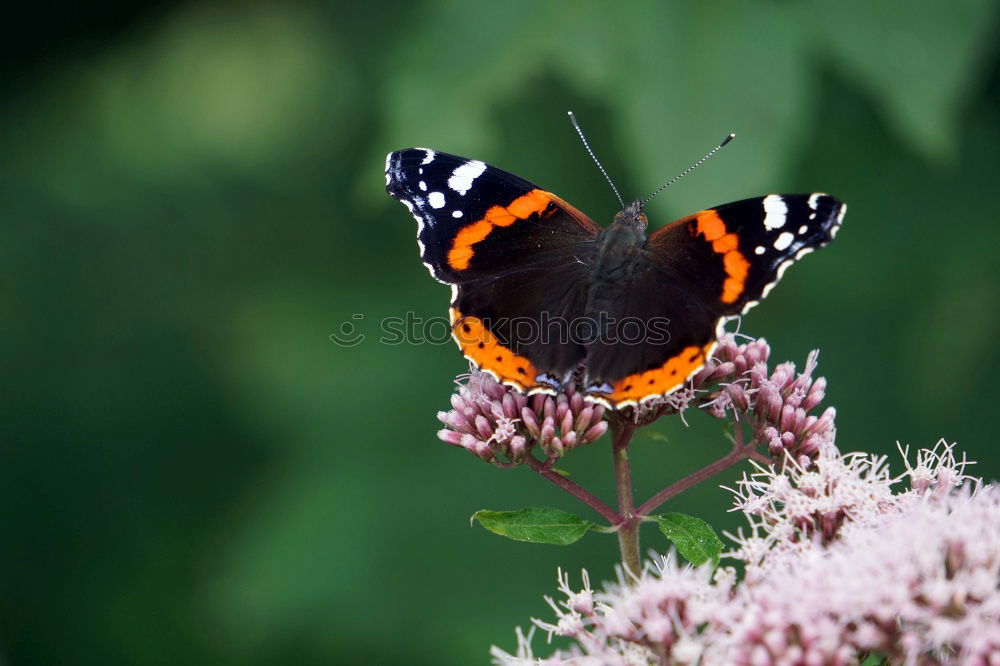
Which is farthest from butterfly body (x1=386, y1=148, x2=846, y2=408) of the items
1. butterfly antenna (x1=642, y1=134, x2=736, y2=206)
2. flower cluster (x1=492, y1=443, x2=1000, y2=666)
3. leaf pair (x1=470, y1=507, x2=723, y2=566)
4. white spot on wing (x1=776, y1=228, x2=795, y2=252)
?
flower cluster (x1=492, y1=443, x2=1000, y2=666)

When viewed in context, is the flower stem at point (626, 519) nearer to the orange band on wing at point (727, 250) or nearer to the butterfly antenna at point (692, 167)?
the orange band on wing at point (727, 250)

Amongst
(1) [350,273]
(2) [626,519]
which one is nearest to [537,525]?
(2) [626,519]

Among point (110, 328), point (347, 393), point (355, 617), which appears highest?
point (110, 328)

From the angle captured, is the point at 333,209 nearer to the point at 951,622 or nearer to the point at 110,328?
the point at 110,328

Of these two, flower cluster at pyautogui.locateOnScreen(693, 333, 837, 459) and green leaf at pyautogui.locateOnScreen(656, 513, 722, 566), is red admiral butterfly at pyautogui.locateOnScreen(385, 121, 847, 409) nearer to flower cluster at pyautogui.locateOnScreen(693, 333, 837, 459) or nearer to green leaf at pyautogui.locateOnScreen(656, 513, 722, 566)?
flower cluster at pyautogui.locateOnScreen(693, 333, 837, 459)

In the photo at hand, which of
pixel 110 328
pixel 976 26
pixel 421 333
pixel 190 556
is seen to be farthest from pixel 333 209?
pixel 976 26

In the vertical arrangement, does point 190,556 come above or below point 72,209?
below
